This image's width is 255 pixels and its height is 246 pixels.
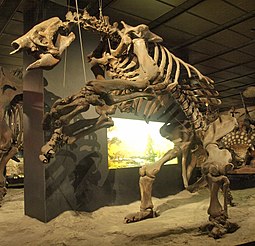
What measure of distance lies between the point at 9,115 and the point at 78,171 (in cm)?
187

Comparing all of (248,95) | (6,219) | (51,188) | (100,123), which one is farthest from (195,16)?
(6,219)

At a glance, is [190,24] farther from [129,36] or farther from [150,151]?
[150,151]

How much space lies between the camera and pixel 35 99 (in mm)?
4277

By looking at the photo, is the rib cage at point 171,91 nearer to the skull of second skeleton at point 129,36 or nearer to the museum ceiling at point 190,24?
the skull of second skeleton at point 129,36

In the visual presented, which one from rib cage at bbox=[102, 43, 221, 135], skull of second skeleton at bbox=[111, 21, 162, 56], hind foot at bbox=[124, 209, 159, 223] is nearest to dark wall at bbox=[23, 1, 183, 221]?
hind foot at bbox=[124, 209, 159, 223]

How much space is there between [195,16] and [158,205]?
312cm

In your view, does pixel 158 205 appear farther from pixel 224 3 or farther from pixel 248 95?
pixel 224 3

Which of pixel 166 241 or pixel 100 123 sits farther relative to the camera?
pixel 100 123

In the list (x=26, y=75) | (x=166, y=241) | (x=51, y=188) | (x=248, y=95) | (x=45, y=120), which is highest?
(x=26, y=75)

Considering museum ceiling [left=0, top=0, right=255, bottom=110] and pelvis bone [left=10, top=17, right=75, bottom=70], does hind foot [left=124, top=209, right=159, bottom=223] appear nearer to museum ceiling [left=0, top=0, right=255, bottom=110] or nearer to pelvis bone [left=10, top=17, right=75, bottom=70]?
pelvis bone [left=10, top=17, right=75, bottom=70]

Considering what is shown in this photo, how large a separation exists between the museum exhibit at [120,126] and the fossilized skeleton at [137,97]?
0.04 ft

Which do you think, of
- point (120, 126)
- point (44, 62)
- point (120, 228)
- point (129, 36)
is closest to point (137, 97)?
point (129, 36)

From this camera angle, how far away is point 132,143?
17.7 ft

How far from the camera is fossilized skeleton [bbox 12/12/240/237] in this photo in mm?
2803
